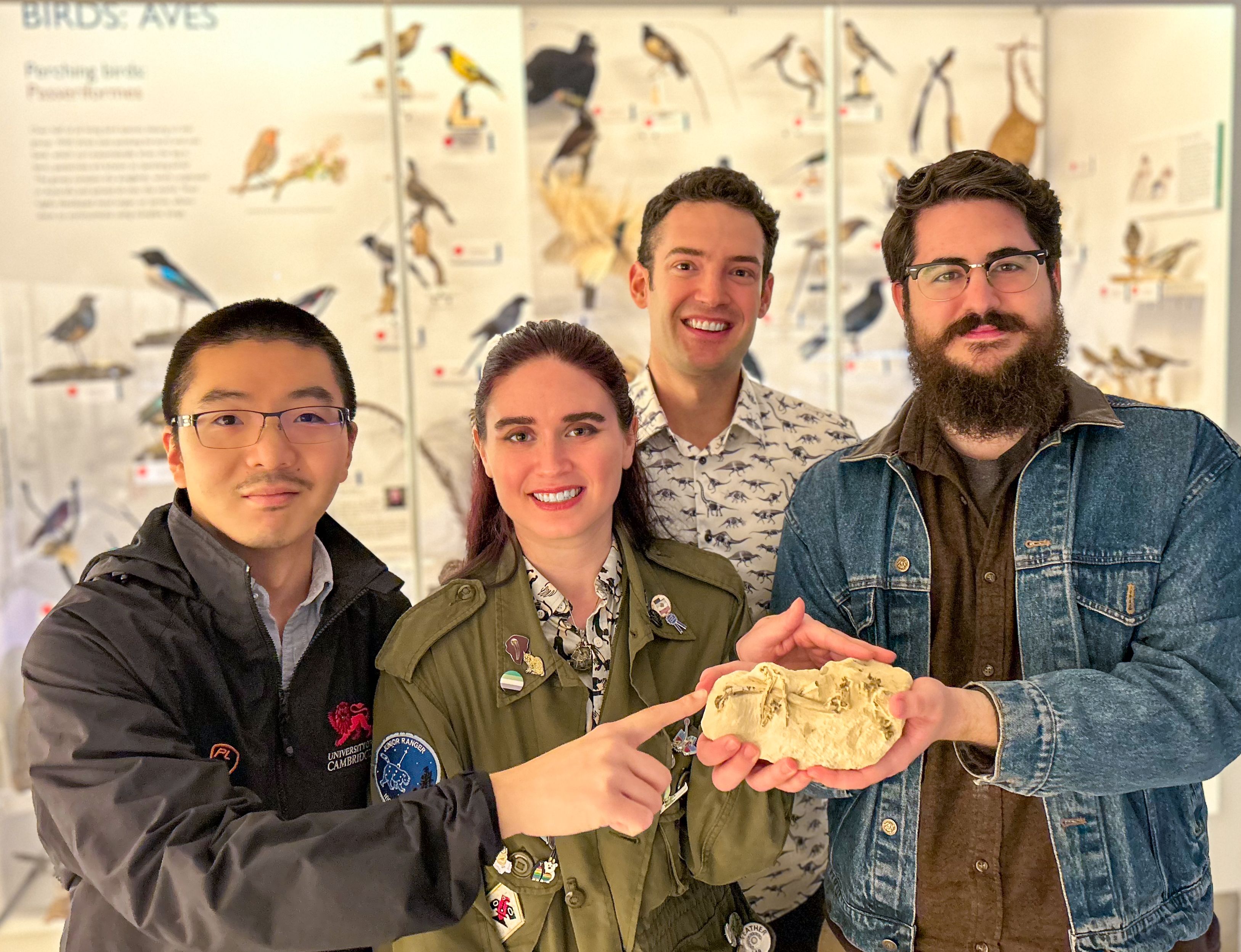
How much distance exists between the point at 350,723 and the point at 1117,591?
1.33 metres

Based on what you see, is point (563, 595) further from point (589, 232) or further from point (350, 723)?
point (589, 232)

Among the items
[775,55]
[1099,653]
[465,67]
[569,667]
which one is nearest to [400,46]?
[465,67]

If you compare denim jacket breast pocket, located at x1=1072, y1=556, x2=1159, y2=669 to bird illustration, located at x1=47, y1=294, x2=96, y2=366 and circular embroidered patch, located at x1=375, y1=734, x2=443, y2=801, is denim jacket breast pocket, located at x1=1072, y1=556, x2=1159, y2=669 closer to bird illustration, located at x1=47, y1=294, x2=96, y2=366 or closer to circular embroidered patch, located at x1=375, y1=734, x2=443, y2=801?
circular embroidered patch, located at x1=375, y1=734, x2=443, y2=801

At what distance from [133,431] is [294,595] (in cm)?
210

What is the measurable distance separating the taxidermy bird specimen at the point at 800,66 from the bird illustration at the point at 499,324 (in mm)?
1246

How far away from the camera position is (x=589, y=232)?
378cm

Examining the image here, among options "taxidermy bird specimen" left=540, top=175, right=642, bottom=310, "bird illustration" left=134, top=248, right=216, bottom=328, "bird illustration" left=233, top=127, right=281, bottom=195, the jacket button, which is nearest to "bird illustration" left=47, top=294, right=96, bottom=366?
"bird illustration" left=134, top=248, right=216, bottom=328

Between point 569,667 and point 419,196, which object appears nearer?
point 569,667

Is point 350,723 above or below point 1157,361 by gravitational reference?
below

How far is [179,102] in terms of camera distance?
3.50 m

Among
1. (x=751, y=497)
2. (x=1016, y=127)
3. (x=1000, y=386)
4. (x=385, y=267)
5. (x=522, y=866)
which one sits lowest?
(x=522, y=866)

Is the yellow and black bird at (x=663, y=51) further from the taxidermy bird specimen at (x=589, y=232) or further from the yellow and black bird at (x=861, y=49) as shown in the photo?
the yellow and black bird at (x=861, y=49)

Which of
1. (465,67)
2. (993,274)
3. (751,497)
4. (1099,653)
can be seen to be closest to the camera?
(1099,653)

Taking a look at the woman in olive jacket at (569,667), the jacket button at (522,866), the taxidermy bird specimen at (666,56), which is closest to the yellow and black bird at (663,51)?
the taxidermy bird specimen at (666,56)
